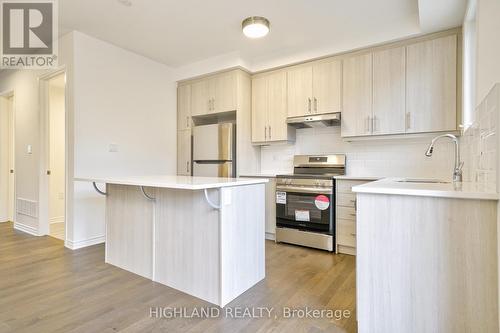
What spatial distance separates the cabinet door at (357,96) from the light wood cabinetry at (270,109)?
81 cm

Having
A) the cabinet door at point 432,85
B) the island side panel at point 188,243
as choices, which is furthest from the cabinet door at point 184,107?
the cabinet door at point 432,85

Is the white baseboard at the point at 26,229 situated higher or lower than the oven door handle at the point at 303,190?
lower

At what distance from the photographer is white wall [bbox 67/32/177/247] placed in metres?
3.24

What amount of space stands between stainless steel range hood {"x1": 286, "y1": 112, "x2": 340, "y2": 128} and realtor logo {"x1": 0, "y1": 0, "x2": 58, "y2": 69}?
9.51ft

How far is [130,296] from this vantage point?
6.67ft

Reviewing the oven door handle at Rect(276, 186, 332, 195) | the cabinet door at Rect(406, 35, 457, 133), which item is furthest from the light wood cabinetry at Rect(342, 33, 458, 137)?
the oven door handle at Rect(276, 186, 332, 195)

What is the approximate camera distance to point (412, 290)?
1364 mm

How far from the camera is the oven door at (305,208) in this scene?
3.13 meters

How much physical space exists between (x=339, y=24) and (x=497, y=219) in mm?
2588

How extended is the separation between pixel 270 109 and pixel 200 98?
3.90 ft

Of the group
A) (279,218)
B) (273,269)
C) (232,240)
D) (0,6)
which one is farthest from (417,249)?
(0,6)

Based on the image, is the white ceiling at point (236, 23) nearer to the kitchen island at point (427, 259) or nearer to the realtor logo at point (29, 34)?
the realtor logo at point (29, 34)

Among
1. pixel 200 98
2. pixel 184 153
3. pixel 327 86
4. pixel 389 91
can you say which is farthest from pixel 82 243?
pixel 389 91

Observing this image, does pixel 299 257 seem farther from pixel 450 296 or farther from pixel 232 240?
pixel 450 296
